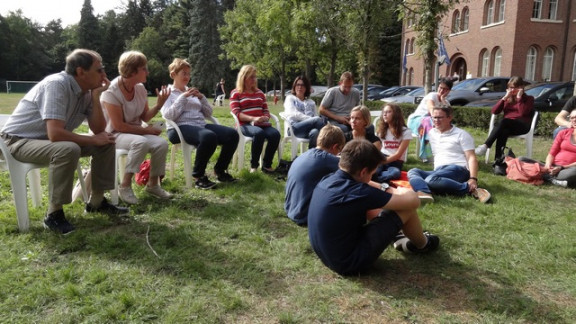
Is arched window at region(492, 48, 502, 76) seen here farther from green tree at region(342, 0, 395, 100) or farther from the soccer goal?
the soccer goal

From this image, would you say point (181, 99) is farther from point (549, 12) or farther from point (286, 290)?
point (549, 12)

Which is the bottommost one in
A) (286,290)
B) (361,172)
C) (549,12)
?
(286,290)

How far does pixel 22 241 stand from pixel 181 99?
7.51 feet

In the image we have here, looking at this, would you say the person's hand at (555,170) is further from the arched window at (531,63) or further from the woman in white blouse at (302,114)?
the arched window at (531,63)

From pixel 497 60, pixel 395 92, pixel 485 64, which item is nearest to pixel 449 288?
pixel 395 92

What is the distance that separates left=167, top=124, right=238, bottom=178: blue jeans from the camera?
4.85 meters

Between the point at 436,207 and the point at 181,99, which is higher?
the point at 181,99

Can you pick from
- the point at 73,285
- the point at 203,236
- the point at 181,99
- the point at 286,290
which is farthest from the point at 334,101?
the point at 73,285

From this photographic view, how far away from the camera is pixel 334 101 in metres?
6.49

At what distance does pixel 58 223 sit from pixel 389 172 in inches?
A: 138

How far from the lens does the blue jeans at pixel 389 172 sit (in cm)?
503

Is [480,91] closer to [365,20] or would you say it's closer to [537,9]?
[365,20]

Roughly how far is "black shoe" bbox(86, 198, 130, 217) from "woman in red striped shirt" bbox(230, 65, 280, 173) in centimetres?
211


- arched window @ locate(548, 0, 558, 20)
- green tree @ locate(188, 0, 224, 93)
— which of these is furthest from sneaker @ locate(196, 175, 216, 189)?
green tree @ locate(188, 0, 224, 93)
